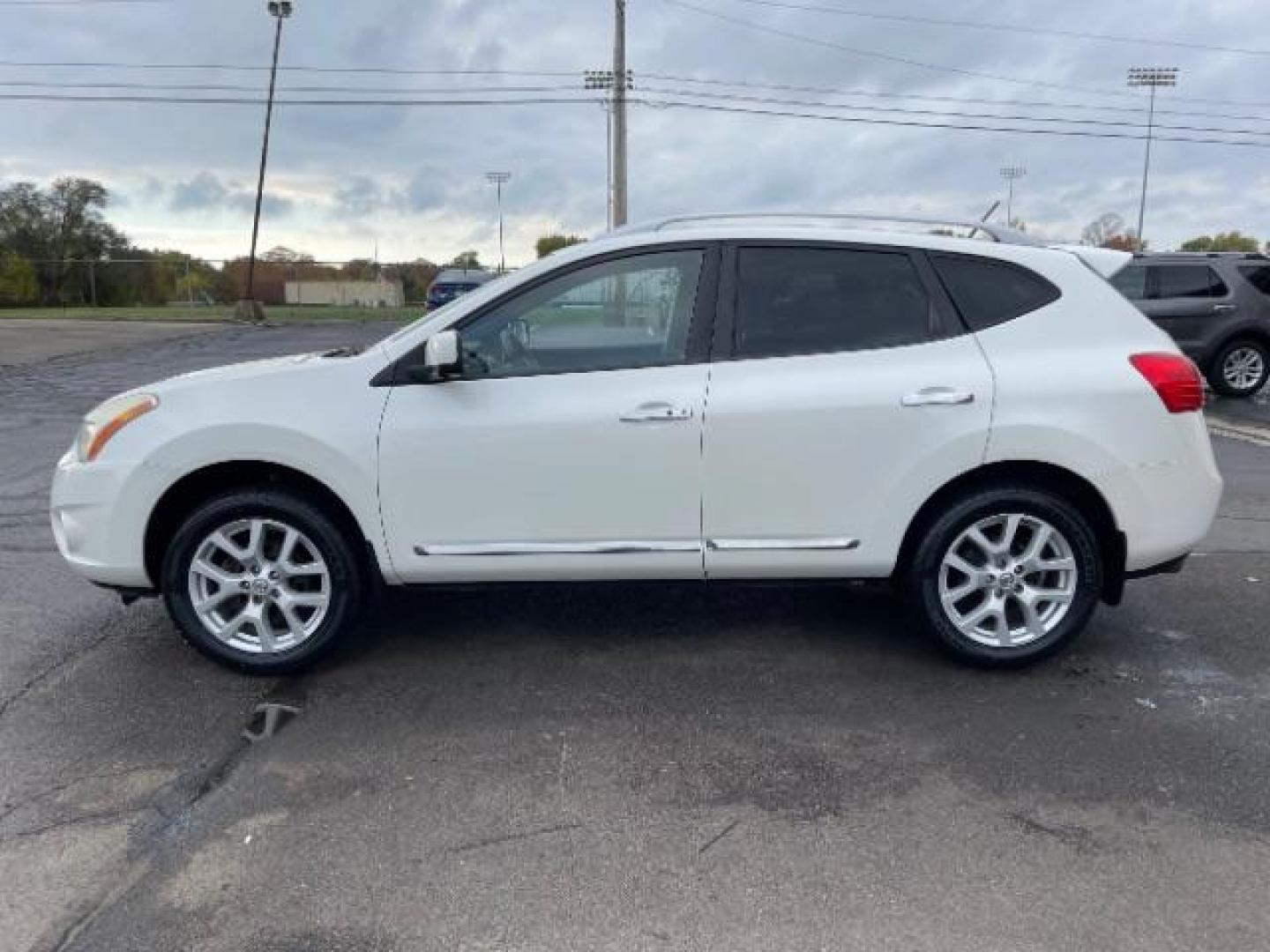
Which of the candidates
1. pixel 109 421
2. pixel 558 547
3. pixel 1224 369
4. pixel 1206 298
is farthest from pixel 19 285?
pixel 558 547

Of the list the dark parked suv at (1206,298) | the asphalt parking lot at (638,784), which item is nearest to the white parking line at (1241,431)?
the dark parked suv at (1206,298)

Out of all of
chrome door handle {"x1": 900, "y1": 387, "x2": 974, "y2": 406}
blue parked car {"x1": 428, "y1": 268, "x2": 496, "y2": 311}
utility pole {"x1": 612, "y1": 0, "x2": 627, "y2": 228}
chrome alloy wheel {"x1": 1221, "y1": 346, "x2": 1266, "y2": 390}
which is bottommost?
chrome alloy wheel {"x1": 1221, "y1": 346, "x2": 1266, "y2": 390}

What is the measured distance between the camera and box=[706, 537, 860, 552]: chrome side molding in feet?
12.3

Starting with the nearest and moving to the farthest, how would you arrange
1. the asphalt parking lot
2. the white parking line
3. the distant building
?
the asphalt parking lot < the white parking line < the distant building

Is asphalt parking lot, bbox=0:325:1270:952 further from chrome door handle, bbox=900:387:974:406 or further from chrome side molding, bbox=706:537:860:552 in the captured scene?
chrome door handle, bbox=900:387:974:406

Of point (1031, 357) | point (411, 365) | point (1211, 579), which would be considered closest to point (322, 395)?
point (411, 365)

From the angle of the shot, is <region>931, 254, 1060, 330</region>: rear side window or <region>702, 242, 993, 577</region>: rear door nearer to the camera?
<region>702, 242, 993, 577</region>: rear door

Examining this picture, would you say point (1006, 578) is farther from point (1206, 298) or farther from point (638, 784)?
point (1206, 298)

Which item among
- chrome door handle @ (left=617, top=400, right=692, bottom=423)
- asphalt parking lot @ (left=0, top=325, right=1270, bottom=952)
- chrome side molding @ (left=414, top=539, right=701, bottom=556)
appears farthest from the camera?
chrome side molding @ (left=414, top=539, right=701, bottom=556)

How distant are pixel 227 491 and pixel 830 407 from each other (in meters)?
2.41

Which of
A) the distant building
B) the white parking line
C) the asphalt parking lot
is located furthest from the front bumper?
the distant building

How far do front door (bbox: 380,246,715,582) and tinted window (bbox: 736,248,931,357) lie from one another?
19cm

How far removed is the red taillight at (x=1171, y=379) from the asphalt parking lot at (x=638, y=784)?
3.67ft

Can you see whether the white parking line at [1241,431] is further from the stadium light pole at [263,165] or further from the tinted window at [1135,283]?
the stadium light pole at [263,165]
